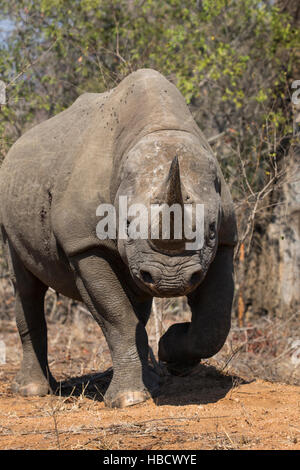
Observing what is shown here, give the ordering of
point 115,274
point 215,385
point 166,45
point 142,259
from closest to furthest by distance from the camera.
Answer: point 142,259
point 115,274
point 215,385
point 166,45

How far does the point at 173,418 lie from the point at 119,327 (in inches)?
35.7

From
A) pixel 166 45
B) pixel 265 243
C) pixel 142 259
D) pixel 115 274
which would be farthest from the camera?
pixel 265 243

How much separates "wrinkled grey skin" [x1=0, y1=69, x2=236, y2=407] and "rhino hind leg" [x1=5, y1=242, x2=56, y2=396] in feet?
1.41

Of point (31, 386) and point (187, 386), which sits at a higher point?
point (187, 386)

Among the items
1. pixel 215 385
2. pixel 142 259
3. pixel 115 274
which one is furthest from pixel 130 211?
pixel 215 385

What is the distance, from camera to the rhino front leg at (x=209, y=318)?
17.2ft

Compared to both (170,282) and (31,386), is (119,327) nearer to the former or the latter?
(170,282)

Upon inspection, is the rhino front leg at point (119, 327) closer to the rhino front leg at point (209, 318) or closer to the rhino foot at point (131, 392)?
the rhino foot at point (131, 392)

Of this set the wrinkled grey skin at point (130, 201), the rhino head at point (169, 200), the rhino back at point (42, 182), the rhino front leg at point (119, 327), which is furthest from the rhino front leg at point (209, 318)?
the rhino back at point (42, 182)

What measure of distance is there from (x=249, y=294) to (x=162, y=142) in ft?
22.3

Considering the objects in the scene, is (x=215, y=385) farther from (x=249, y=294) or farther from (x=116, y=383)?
(x=249, y=294)

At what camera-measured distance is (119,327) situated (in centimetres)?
536

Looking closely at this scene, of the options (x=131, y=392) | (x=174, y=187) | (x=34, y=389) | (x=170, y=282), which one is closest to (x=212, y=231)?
(x=170, y=282)

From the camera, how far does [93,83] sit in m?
11.2
